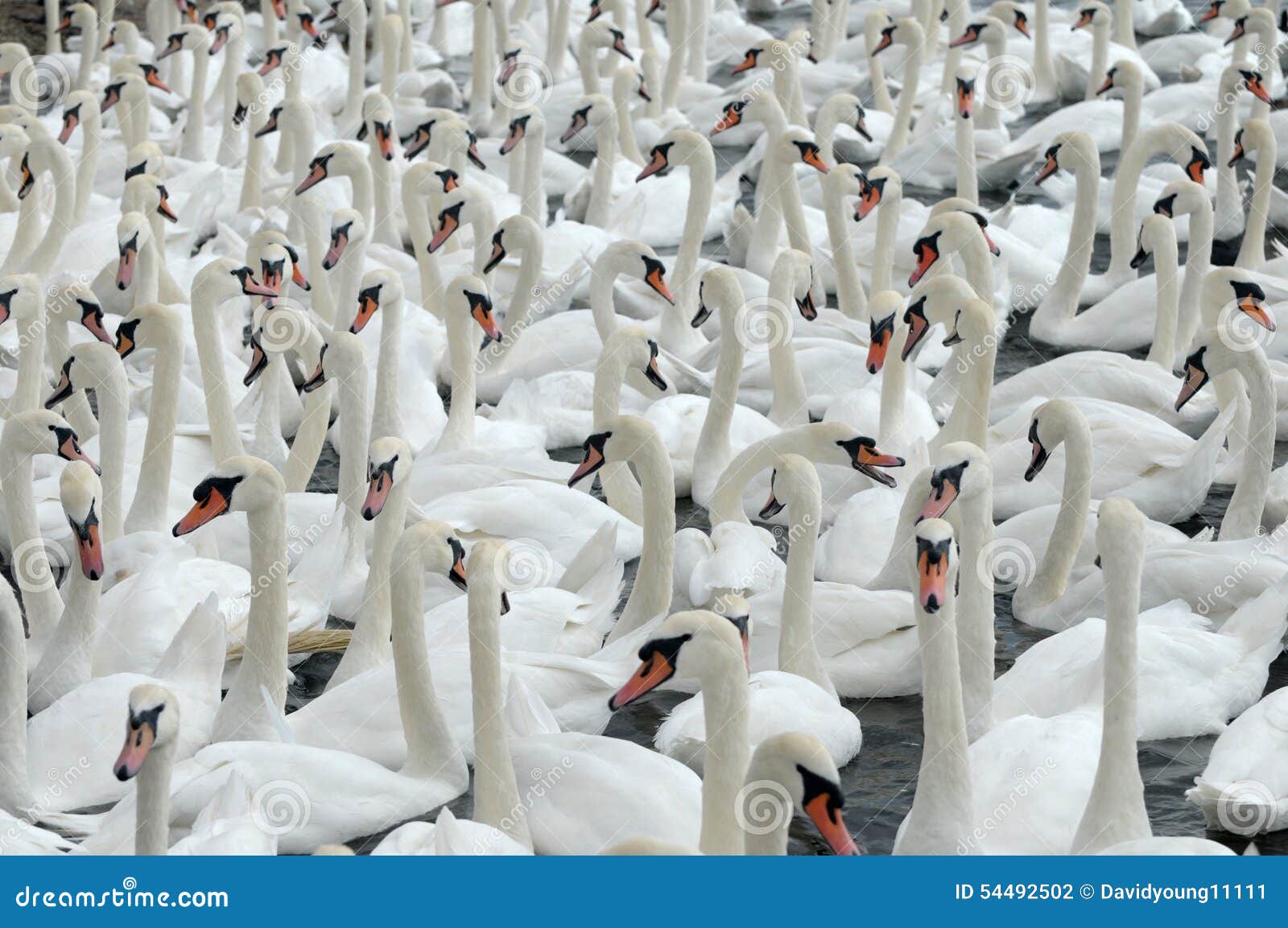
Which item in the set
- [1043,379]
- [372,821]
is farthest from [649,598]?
[1043,379]

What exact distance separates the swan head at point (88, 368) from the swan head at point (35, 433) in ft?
1.92

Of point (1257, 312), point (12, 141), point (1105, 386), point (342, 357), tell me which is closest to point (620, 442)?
point (342, 357)

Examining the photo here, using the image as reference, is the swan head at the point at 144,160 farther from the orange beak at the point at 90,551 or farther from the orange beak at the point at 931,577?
the orange beak at the point at 931,577

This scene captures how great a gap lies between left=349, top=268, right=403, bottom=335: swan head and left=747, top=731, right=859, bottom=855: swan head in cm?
496

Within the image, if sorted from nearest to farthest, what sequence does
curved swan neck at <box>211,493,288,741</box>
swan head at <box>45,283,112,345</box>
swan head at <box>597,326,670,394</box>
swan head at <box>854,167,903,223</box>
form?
curved swan neck at <box>211,493,288,741</box>
swan head at <box>597,326,670,394</box>
swan head at <box>45,283,112,345</box>
swan head at <box>854,167,903,223</box>

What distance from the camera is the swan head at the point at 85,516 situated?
289 inches

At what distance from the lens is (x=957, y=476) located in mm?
7230

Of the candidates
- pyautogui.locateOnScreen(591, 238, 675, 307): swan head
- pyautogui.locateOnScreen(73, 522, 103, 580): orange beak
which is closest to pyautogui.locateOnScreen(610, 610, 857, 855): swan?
pyautogui.locateOnScreen(73, 522, 103, 580): orange beak

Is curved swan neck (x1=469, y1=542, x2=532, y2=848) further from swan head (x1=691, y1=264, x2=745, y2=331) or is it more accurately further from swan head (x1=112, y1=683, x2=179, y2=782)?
swan head (x1=691, y1=264, x2=745, y2=331)

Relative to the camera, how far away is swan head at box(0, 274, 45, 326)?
9547 mm

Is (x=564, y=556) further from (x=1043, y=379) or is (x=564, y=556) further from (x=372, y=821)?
(x=1043, y=379)

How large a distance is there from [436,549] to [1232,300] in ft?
15.9

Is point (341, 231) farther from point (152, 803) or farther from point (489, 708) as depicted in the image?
point (152, 803)
